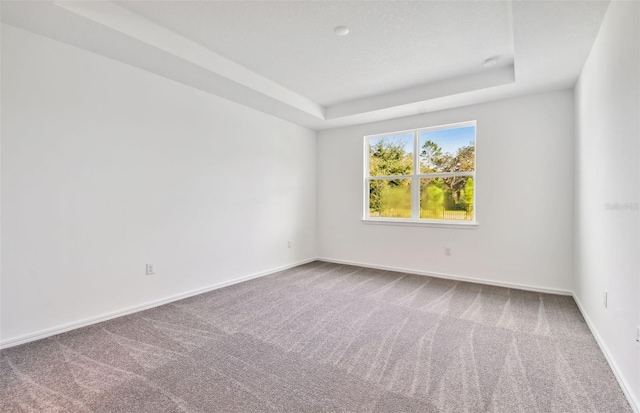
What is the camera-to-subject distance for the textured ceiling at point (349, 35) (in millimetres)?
2271

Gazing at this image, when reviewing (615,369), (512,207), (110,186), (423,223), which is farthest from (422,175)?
(110,186)

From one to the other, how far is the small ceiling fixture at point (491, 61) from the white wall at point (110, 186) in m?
2.95

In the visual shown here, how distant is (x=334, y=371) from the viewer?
1931 mm

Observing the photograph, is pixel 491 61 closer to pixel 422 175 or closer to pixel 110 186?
pixel 422 175

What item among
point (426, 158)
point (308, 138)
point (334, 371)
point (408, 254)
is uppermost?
point (308, 138)

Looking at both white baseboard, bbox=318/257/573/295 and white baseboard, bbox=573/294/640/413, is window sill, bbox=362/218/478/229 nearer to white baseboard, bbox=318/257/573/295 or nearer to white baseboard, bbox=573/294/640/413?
white baseboard, bbox=318/257/573/295

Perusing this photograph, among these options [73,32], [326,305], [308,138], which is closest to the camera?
[73,32]

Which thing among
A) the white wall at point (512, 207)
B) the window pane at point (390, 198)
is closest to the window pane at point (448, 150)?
the white wall at point (512, 207)

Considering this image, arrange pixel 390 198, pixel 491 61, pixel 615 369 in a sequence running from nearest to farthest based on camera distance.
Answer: pixel 615 369 → pixel 491 61 → pixel 390 198

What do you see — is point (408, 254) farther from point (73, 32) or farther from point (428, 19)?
point (73, 32)

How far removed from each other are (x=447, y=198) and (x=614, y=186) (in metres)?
2.35

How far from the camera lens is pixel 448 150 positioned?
4312mm

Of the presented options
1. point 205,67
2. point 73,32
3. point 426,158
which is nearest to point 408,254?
point 426,158

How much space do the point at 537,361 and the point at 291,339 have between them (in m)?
1.79
